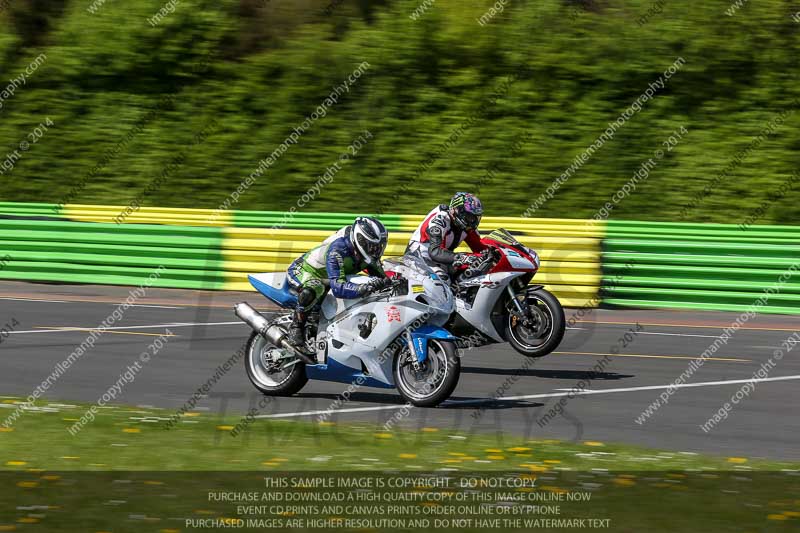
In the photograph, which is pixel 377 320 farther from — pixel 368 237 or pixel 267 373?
pixel 267 373

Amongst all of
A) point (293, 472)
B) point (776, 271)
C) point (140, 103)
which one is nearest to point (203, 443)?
point (293, 472)

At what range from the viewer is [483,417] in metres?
11.2

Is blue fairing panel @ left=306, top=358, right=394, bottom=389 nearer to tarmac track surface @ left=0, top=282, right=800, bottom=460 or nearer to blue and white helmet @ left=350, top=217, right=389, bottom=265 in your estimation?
tarmac track surface @ left=0, top=282, right=800, bottom=460

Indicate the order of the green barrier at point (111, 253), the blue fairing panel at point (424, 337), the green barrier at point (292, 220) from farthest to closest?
the green barrier at point (292, 220) → the green barrier at point (111, 253) → the blue fairing panel at point (424, 337)

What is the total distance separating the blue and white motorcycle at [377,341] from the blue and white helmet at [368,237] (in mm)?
251

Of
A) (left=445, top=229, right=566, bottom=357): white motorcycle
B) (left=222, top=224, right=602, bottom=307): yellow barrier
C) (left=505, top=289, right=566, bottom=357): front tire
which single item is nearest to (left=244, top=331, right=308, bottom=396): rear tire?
(left=445, top=229, right=566, bottom=357): white motorcycle

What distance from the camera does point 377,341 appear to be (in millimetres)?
11398

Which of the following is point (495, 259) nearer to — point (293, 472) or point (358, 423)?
point (358, 423)

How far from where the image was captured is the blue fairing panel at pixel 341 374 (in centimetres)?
1162

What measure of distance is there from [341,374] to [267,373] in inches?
34.4

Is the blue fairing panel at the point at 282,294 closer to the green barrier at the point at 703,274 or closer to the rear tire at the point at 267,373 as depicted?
the rear tire at the point at 267,373

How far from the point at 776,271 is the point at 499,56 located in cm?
1326

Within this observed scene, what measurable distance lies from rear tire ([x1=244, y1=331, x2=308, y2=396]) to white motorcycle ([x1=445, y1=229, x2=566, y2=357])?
2.57 metres

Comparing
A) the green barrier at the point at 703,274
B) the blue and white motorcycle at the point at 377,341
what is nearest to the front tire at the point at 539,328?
the blue and white motorcycle at the point at 377,341
